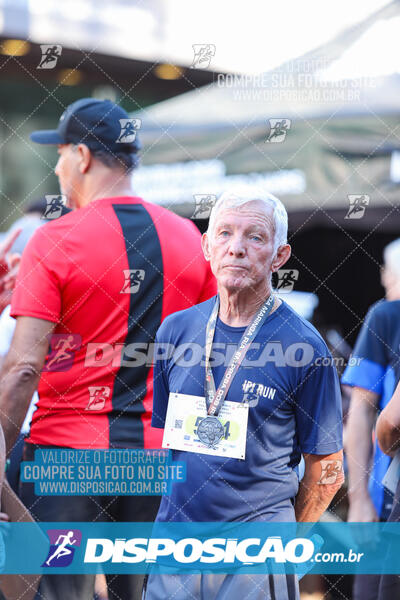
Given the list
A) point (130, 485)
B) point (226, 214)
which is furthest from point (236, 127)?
point (130, 485)

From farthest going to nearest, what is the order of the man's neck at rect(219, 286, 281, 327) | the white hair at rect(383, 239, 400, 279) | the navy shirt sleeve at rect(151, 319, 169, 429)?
the white hair at rect(383, 239, 400, 279) < the navy shirt sleeve at rect(151, 319, 169, 429) < the man's neck at rect(219, 286, 281, 327)

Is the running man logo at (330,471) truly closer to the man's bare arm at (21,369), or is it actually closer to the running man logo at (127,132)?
the man's bare arm at (21,369)

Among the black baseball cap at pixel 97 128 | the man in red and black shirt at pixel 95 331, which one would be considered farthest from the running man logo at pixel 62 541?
the black baseball cap at pixel 97 128

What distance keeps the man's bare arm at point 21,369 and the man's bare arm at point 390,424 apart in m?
1.14

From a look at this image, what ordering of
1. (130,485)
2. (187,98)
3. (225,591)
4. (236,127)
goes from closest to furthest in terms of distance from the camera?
(225,591) < (130,485) < (236,127) < (187,98)

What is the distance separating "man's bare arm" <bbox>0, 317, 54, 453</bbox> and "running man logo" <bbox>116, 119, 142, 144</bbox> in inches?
29.4

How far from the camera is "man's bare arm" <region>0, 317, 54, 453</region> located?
285 centimetres

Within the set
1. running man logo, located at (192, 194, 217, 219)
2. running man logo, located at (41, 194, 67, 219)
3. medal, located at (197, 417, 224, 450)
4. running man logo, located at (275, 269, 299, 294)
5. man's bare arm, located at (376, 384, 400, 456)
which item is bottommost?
medal, located at (197, 417, 224, 450)

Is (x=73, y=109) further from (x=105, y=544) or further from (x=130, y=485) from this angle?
(x=105, y=544)

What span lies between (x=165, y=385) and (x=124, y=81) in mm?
2933

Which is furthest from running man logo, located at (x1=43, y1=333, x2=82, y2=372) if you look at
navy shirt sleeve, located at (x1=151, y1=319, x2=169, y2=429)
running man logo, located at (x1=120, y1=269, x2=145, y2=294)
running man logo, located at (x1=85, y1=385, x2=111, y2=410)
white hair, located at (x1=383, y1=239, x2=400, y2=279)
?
white hair, located at (x1=383, y1=239, x2=400, y2=279)

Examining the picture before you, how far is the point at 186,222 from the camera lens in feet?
10.2

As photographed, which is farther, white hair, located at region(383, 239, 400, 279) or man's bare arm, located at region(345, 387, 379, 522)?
white hair, located at region(383, 239, 400, 279)

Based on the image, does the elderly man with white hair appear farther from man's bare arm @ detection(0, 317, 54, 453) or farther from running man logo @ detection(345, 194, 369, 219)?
running man logo @ detection(345, 194, 369, 219)
